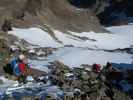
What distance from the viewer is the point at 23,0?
4244 cm

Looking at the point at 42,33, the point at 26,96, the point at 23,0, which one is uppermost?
the point at 23,0

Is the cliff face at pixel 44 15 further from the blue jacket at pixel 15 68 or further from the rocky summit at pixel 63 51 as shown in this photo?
the blue jacket at pixel 15 68

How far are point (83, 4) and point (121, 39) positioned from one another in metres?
23.9

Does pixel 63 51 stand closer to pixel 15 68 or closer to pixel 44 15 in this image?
pixel 15 68

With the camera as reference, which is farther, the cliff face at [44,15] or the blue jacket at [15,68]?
the cliff face at [44,15]

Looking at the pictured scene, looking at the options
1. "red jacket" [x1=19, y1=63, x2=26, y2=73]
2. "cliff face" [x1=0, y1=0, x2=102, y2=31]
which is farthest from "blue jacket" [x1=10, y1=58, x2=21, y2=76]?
"cliff face" [x1=0, y1=0, x2=102, y2=31]

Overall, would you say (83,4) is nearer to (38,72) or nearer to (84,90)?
(38,72)

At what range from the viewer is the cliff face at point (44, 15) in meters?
38.8

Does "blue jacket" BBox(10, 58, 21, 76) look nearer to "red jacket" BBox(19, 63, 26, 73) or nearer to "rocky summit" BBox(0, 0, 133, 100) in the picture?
"rocky summit" BBox(0, 0, 133, 100)

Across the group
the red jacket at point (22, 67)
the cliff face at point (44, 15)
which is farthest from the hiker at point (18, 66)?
the cliff face at point (44, 15)

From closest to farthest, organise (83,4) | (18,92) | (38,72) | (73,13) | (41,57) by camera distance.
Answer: (18,92), (38,72), (41,57), (73,13), (83,4)

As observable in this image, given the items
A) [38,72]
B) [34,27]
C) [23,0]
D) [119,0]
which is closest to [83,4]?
[119,0]

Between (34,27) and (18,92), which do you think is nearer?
(18,92)

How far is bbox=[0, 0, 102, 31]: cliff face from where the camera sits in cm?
3878
